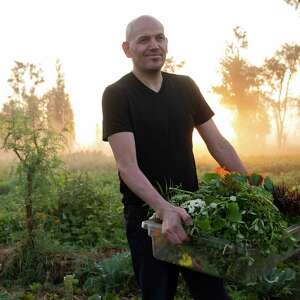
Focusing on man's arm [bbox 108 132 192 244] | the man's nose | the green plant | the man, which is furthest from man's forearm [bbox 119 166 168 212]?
the green plant

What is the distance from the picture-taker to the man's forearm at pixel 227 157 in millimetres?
2785

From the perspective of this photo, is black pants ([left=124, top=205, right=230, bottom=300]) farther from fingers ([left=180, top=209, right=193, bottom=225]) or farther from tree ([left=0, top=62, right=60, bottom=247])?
tree ([left=0, top=62, right=60, bottom=247])

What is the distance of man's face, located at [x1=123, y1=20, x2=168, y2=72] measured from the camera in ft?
8.26

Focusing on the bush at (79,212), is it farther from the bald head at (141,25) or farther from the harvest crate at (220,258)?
the harvest crate at (220,258)

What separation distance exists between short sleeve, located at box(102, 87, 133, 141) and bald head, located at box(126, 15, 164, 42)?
1.00ft

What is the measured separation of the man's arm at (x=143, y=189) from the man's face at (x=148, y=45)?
408 millimetres

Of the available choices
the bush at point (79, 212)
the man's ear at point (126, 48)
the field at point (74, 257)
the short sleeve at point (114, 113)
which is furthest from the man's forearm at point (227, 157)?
the bush at point (79, 212)

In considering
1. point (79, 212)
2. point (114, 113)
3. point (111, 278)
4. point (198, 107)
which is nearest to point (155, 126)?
point (114, 113)

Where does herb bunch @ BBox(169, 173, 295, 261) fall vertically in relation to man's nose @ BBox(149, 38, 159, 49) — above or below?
below

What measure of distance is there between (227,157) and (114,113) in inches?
29.3

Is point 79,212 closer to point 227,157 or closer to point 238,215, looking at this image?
point 227,157

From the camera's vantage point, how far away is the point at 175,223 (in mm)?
1907

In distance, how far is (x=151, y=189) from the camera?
2.23 m

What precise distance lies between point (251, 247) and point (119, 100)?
3.52 ft
